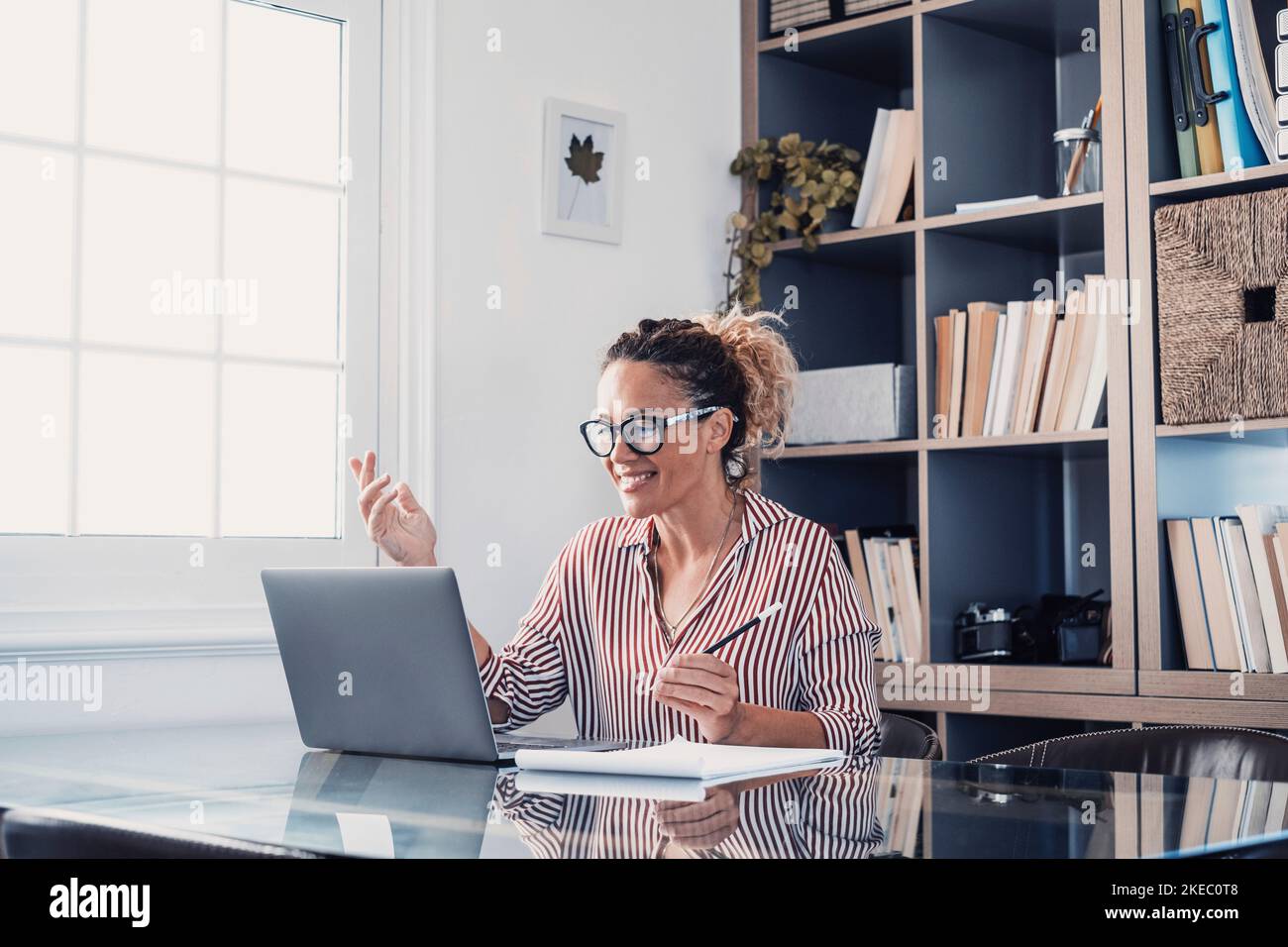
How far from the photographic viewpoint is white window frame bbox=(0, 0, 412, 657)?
2221 mm

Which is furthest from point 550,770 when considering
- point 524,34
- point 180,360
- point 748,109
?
point 748,109

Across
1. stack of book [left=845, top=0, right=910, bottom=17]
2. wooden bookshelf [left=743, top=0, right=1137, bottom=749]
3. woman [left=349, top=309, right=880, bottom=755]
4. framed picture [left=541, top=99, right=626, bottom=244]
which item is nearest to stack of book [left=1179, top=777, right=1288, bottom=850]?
woman [left=349, top=309, right=880, bottom=755]

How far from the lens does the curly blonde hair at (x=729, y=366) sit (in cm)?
225

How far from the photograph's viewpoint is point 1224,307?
2.50m

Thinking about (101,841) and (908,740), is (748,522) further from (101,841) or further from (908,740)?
(101,841)

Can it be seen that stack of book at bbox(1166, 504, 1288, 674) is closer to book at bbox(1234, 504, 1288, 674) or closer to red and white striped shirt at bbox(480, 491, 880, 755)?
book at bbox(1234, 504, 1288, 674)

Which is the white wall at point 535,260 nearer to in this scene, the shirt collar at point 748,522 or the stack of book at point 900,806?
the shirt collar at point 748,522

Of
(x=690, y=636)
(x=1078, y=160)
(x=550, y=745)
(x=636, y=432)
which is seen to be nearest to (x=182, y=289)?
(x=636, y=432)

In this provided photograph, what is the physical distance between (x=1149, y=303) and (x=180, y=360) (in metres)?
1.67

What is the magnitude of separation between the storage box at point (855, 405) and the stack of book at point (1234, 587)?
23.7 inches

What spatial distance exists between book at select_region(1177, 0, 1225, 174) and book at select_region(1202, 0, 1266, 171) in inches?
0.6

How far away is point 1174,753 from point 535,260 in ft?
5.00

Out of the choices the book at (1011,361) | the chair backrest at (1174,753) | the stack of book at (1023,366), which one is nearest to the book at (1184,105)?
the stack of book at (1023,366)
